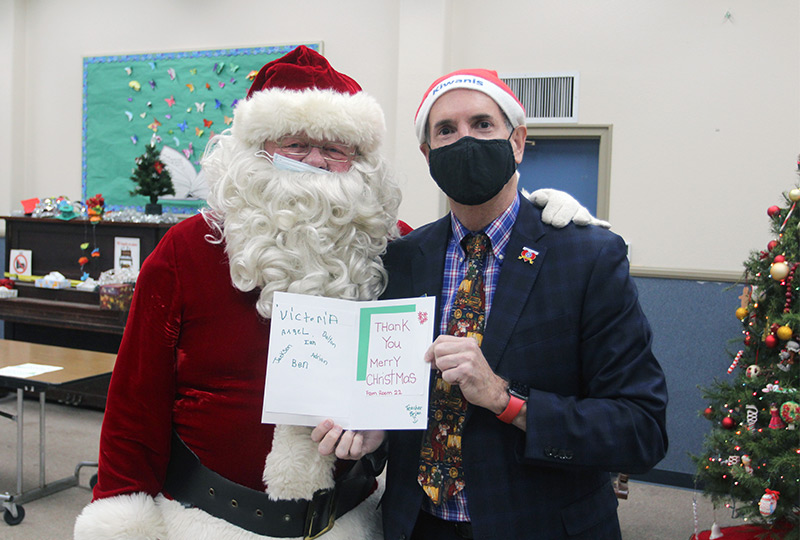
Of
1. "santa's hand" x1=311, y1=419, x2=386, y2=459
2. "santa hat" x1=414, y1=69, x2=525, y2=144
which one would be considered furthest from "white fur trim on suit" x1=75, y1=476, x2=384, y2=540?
"santa hat" x1=414, y1=69, x2=525, y2=144

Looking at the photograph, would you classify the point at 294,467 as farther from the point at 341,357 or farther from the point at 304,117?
the point at 304,117

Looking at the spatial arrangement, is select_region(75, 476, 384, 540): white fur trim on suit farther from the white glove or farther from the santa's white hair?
the white glove

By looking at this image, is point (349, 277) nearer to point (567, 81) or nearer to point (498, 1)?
point (567, 81)

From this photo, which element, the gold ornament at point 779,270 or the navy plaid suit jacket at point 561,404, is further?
the gold ornament at point 779,270

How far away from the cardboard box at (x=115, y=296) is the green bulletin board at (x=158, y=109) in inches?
43.4

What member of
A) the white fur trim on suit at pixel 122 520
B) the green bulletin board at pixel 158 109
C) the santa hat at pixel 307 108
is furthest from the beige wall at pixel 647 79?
the white fur trim on suit at pixel 122 520

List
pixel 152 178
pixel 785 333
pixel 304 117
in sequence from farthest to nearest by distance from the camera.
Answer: pixel 152 178 < pixel 785 333 < pixel 304 117

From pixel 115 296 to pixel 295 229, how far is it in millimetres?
3685

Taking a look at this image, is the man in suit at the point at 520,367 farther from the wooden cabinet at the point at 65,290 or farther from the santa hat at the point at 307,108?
the wooden cabinet at the point at 65,290

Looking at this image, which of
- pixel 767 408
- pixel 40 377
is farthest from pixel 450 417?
pixel 40 377

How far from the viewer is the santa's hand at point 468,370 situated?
1.16 m

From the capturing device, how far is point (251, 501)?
1332 millimetres

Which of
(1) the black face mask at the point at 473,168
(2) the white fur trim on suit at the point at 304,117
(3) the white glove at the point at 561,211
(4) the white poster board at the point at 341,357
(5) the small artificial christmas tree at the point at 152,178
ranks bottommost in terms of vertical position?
(4) the white poster board at the point at 341,357

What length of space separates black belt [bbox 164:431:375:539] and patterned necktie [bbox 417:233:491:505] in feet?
0.69
